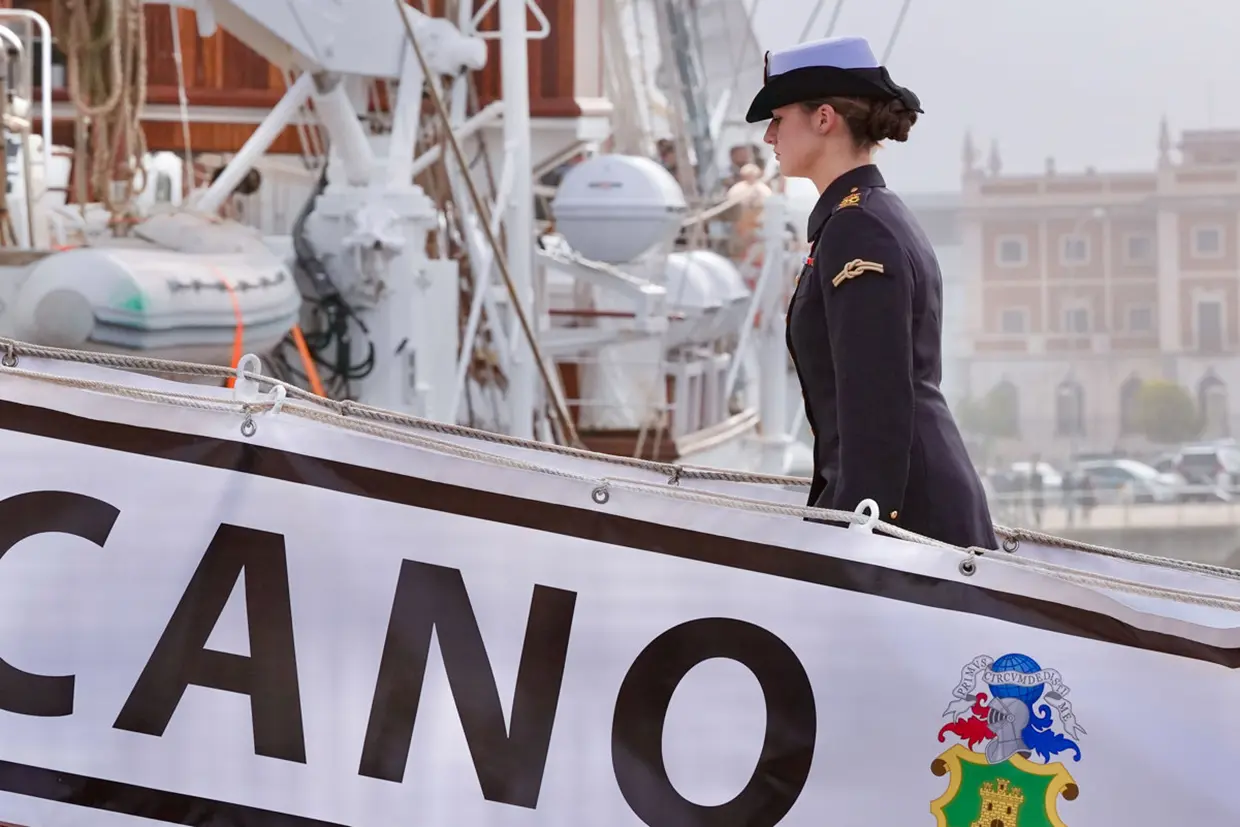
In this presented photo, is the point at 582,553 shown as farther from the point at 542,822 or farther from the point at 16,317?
the point at 16,317

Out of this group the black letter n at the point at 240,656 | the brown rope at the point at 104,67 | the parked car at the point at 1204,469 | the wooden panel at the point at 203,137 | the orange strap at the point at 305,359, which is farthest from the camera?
the parked car at the point at 1204,469

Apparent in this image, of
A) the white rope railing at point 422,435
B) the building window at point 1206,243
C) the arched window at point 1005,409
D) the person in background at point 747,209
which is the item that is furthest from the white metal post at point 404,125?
the building window at point 1206,243

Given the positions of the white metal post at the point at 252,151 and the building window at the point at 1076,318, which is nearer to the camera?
the white metal post at the point at 252,151

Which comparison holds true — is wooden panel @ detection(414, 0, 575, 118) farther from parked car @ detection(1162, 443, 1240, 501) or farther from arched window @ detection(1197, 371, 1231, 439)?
arched window @ detection(1197, 371, 1231, 439)

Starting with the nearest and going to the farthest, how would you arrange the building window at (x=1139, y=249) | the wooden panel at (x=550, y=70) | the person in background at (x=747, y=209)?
the wooden panel at (x=550, y=70) < the person in background at (x=747, y=209) < the building window at (x=1139, y=249)

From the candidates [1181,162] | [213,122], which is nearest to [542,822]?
[213,122]

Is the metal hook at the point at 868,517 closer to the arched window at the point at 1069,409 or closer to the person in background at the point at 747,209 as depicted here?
the person in background at the point at 747,209

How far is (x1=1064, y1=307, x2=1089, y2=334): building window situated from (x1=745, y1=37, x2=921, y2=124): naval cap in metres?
13.1

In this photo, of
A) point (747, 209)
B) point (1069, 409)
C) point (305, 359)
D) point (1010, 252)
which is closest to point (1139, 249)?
point (1010, 252)

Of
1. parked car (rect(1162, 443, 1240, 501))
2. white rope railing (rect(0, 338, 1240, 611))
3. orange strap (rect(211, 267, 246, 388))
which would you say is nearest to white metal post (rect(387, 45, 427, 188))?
orange strap (rect(211, 267, 246, 388))

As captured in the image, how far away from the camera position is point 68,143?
12.4 meters

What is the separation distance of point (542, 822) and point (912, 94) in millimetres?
839

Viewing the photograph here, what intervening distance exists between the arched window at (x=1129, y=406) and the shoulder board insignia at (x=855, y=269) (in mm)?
15303

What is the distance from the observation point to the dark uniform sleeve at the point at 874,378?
5.94ft
